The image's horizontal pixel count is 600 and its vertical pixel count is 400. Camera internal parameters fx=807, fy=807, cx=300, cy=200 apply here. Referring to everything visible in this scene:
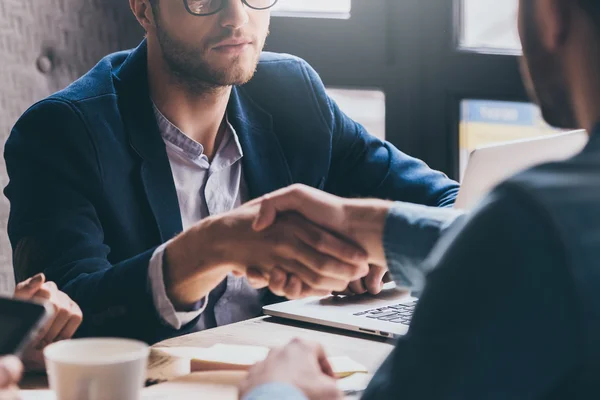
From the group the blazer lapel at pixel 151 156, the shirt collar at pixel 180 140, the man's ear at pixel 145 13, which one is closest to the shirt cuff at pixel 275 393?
the blazer lapel at pixel 151 156

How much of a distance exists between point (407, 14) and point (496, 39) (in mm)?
290

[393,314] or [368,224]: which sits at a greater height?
[368,224]

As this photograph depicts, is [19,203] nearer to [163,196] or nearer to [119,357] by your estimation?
[163,196]

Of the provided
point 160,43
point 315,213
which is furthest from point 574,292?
point 160,43

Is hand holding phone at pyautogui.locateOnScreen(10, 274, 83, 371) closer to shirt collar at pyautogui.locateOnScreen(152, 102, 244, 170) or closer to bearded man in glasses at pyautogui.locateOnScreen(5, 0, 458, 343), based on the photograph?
bearded man in glasses at pyautogui.locateOnScreen(5, 0, 458, 343)

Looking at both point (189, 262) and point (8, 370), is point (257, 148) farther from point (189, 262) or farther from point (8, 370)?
point (8, 370)

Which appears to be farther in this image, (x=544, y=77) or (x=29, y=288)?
(x=29, y=288)

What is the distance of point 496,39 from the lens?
2.48m

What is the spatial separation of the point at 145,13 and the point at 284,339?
968 millimetres

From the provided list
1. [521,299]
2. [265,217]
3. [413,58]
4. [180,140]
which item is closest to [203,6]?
[180,140]

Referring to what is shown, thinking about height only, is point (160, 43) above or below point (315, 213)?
above

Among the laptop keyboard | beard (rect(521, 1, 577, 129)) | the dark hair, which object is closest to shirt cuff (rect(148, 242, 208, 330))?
the laptop keyboard

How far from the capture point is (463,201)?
4.46 ft

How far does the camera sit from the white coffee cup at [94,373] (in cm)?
80
